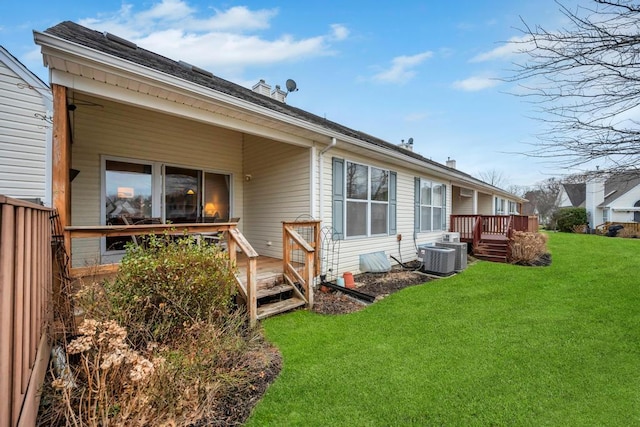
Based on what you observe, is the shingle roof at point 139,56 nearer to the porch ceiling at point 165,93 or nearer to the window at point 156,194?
the porch ceiling at point 165,93

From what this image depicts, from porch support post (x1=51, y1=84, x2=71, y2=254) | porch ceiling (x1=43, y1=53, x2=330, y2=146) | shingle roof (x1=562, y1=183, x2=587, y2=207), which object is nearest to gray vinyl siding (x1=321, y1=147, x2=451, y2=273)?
porch ceiling (x1=43, y1=53, x2=330, y2=146)

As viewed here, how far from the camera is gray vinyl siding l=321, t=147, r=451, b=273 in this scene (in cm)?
634

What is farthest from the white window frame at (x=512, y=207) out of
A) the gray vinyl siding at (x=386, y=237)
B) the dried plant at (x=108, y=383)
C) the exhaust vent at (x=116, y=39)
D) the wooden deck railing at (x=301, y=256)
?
the dried plant at (x=108, y=383)

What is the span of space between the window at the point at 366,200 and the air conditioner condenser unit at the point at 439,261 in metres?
1.30

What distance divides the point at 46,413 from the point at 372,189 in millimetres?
6705

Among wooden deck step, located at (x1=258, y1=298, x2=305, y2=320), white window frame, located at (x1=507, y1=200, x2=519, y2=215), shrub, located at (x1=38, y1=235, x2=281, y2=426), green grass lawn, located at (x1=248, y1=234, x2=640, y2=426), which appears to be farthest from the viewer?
white window frame, located at (x1=507, y1=200, x2=519, y2=215)

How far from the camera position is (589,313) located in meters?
4.64

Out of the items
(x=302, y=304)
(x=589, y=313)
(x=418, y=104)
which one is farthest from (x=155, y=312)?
(x=418, y=104)

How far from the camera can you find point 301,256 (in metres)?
6.25

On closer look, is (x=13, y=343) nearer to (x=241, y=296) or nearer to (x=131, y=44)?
(x=241, y=296)

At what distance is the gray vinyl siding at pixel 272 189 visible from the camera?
6.23 m

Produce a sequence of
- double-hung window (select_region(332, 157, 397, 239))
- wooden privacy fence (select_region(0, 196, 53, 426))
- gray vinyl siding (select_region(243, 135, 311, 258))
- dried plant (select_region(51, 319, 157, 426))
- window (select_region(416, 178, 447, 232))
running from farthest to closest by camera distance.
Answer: window (select_region(416, 178, 447, 232)) → double-hung window (select_region(332, 157, 397, 239)) → gray vinyl siding (select_region(243, 135, 311, 258)) → dried plant (select_region(51, 319, 157, 426)) → wooden privacy fence (select_region(0, 196, 53, 426))

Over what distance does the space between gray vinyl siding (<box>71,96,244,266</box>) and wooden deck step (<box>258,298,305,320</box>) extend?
269cm

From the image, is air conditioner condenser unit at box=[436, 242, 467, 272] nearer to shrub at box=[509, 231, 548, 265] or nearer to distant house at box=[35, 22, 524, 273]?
distant house at box=[35, 22, 524, 273]
